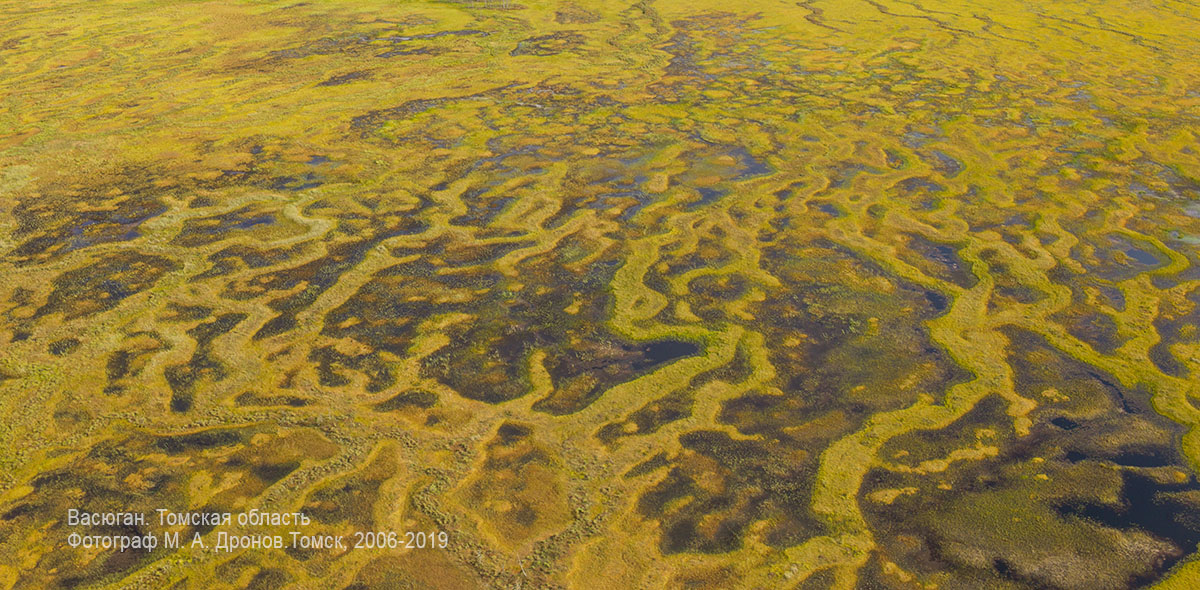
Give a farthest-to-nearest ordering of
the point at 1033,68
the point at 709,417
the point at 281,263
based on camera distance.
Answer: the point at 1033,68
the point at 281,263
the point at 709,417

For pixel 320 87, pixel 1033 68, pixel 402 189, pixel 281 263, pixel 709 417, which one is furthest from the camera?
pixel 1033 68

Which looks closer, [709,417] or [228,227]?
[709,417]

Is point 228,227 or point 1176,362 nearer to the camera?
point 1176,362

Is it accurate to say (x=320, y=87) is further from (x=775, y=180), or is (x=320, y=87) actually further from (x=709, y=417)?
(x=709, y=417)

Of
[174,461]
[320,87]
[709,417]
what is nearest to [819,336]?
[709,417]

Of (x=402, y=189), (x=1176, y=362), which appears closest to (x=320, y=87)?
(x=402, y=189)

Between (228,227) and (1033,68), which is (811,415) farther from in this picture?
(1033,68)

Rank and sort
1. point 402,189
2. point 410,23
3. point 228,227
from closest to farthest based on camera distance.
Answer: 1. point 228,227
2. point 402,189
3. point 410,23

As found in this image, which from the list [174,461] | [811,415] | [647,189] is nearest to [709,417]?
[811,415]

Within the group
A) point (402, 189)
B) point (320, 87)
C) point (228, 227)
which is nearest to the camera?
point (228, 227)
